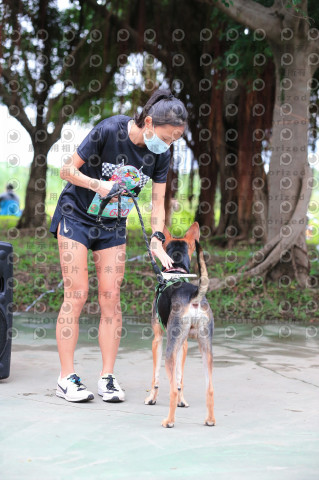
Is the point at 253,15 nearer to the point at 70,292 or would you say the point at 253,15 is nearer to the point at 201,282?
the point at 70,292

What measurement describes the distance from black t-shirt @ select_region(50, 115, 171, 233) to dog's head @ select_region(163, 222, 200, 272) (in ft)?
1.16

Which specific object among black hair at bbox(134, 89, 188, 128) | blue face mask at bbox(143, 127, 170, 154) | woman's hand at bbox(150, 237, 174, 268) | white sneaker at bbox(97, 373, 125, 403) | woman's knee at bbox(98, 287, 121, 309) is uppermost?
black hair at bbox(134, 89, 188, 128)

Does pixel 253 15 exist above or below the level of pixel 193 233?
above

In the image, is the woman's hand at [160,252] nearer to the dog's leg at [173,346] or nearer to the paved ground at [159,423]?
the dog's leg at [173,346]

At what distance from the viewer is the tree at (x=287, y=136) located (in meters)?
8.12

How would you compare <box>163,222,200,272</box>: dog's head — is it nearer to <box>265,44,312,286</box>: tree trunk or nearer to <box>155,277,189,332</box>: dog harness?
<box>155,277,189,332</box>: dog harness

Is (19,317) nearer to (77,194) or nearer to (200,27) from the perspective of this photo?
(77,194)

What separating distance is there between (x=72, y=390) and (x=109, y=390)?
22 centimetres

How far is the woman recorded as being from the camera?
374 centimetres

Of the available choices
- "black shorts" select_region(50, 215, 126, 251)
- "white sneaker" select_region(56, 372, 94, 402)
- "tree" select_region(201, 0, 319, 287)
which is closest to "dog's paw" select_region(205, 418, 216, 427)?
A: "white sneaker" select_region(56, 372, 94, 402)

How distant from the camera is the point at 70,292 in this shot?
157 inches

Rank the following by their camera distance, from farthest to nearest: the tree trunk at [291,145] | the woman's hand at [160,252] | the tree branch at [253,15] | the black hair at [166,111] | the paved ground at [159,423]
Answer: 1. the tree trunk at [291,145]
2. the tree branch at [253,15]
3. the woman's hand at [160,252]
4. the black hair at [166,111]
5. the paved ground at [159,423]

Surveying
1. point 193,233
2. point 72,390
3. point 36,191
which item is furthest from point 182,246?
point 36,191

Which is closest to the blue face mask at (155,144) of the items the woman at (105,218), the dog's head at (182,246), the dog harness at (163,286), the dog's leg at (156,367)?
the woman at (105,218)
